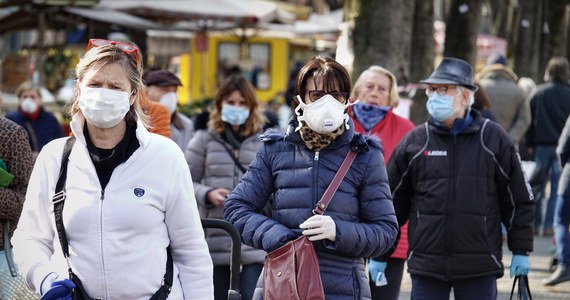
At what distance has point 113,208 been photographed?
4.12 m

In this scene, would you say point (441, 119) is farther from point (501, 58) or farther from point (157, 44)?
point (157, 44)

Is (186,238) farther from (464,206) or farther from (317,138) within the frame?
(464,206)

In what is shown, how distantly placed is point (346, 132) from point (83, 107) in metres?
1.38

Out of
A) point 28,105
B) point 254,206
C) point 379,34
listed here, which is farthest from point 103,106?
point 379,34

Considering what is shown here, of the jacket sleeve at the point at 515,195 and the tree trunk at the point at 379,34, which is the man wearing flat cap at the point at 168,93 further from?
the tree trunk at the point at 379,34

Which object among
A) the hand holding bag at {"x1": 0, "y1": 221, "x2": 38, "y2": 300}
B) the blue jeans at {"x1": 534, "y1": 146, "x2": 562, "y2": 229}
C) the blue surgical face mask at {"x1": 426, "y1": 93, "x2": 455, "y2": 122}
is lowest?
the blue jeans at {"x1": 534, "y1": 146, "x2": 562, "y2": 229}

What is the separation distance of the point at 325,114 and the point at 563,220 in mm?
6838

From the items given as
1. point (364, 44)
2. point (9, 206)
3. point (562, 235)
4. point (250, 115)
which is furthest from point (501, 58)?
point (9, 206)

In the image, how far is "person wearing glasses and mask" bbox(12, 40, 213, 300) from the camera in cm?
413

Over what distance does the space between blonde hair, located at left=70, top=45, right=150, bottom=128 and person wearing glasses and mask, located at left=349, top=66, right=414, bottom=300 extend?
3.38 meters

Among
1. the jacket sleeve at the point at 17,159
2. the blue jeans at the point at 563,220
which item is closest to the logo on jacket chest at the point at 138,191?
the jacket sleeve at the point at 17,159

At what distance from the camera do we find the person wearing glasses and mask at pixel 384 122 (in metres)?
7.64

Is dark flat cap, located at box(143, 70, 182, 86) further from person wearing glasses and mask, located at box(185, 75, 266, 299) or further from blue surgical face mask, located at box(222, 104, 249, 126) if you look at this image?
blue surgical face mask, located at box(222, 104, 249, 126)

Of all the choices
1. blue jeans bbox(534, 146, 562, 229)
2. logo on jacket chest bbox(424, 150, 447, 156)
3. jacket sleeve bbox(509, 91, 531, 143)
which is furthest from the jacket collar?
blue jeans bbox(534, 146, 562, 229)
